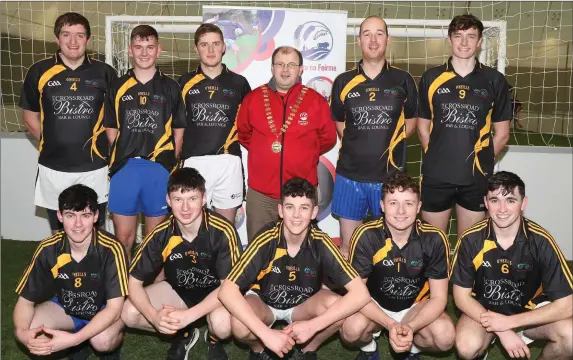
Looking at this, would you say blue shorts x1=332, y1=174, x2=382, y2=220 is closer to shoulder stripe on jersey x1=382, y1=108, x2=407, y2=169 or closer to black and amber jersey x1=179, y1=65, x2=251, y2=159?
shoulder stripe on jersey x1=382, y1=108, x2=407, y2=169

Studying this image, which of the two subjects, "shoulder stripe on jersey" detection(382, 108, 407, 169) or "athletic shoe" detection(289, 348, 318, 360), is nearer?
"athletic shoe" detection(289, 348, 318, 360)

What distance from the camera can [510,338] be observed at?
8.29 feet

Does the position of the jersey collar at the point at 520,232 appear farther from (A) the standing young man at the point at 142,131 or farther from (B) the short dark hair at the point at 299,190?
(A) the standing young man at the point at 142,131

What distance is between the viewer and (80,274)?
2729 mm

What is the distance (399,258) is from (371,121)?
0.88 m

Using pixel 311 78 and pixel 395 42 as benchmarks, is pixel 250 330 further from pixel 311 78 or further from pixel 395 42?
pixel 395 42

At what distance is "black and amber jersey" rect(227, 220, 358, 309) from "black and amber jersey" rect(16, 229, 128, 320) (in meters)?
0.54

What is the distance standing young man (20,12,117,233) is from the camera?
3.35 metres

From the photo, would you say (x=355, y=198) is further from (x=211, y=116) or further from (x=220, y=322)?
(x=220, y=322)

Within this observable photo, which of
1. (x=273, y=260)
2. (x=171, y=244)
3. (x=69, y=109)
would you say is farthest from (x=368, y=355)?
(x=69, y=109)

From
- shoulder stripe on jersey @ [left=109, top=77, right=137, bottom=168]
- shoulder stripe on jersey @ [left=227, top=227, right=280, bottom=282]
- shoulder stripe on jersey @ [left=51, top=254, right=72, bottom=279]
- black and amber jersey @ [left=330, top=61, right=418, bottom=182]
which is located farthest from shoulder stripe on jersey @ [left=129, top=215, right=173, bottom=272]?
black and amber jersey @ [left=330, top=61, right=418, bottom=182]

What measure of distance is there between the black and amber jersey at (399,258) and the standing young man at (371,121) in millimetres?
564

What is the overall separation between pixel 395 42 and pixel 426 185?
231cm

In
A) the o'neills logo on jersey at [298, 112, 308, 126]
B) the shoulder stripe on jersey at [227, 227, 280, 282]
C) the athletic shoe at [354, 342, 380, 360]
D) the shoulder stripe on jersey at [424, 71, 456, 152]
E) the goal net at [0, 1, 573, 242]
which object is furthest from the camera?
the goal net at [0, 1, 573, 242]
